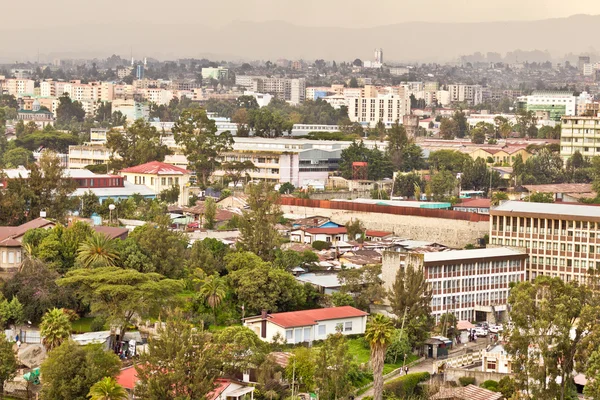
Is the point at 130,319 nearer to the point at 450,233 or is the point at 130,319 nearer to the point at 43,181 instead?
the point at 43,181

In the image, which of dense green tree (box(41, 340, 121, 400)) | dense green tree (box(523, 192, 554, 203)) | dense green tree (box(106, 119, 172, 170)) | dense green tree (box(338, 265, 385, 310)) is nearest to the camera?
dense green tree (box(41, 340, 121, 400))

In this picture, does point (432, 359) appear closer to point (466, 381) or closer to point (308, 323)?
point (466, 381)

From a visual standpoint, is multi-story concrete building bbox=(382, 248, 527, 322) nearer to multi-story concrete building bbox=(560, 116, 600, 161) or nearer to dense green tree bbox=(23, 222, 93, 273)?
dense green tree bbox=(23, 222, 93, 273)

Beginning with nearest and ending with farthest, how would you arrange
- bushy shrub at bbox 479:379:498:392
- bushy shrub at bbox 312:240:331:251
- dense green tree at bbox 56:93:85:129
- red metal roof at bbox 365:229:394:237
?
bushy shrub at bbox 479:379:498:392 < bushy shrub at bbox 312:240:331:251 < red metal roof at bbox 365:229:394:237 < dense green tree at bbox 56:93:85:129

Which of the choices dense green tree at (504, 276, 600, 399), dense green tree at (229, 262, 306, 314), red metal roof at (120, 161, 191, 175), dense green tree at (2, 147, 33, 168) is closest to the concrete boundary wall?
red metal roof at (120, 161, 191, 175)

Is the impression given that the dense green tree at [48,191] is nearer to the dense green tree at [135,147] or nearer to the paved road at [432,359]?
the paved road at [432,359]

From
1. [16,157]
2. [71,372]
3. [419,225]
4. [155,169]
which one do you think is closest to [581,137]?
[155,169]

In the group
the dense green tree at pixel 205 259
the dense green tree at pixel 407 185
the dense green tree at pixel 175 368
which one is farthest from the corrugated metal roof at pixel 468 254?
the dense green tree at pixel 407 185
